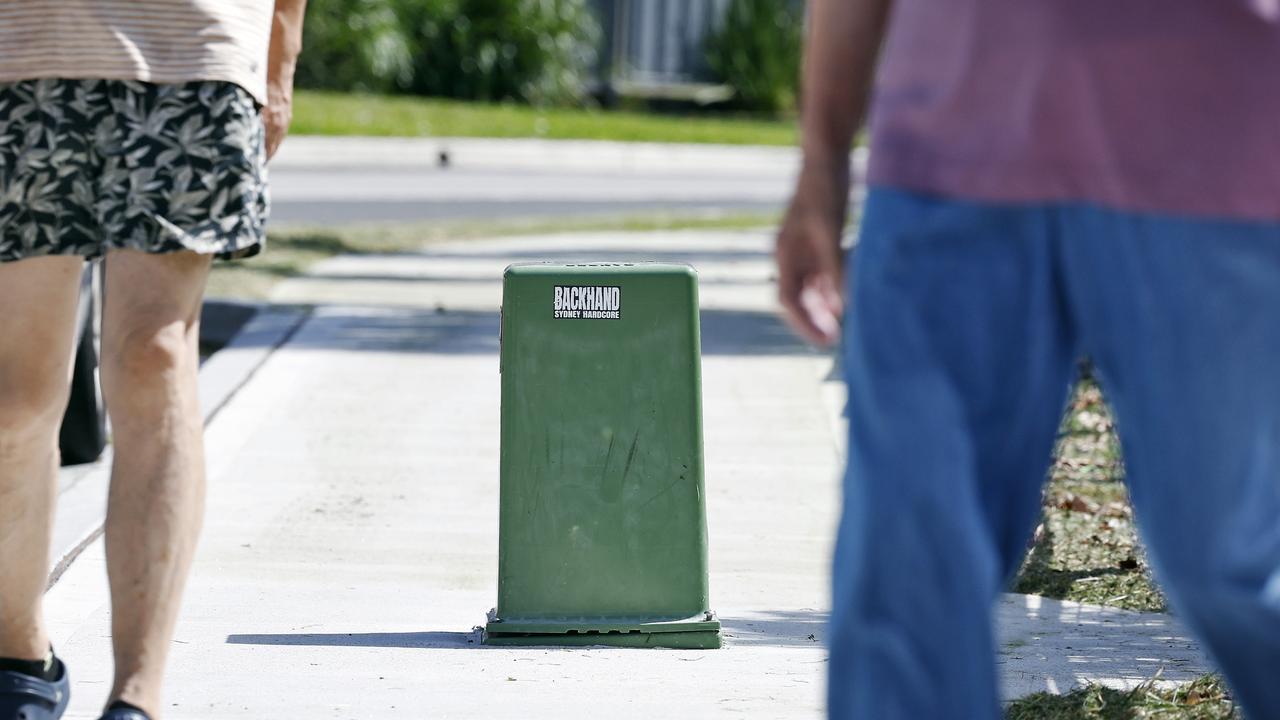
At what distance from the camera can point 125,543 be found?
3086 mm

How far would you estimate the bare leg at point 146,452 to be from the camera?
10.1ft

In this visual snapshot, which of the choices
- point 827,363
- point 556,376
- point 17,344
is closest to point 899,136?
point 17,344

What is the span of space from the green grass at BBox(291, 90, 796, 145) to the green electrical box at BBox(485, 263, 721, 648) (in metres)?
16.0

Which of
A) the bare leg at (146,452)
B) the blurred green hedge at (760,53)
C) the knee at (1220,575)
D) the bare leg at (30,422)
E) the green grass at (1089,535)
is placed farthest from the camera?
the blurred green hedge at (760,53)

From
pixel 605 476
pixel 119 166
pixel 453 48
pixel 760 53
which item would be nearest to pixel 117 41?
pixel 119 166

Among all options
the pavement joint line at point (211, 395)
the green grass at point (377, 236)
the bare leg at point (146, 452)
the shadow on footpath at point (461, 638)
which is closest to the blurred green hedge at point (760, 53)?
the green grass at point (377, 236)

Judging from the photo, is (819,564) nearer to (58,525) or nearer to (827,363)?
(58,525)

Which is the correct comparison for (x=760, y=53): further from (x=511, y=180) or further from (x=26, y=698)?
(x=26, y=698)

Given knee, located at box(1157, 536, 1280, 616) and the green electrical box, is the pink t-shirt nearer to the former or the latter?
knee, located at box(1157, 536, 1280, 616)

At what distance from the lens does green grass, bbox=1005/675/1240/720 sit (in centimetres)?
377

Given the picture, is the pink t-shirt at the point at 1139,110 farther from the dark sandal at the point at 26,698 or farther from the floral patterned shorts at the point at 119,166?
the dark sandal at the point at 26,698

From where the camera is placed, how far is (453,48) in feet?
84.4

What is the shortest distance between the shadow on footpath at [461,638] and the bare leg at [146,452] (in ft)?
3.74

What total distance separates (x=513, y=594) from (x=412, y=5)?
21.6m
